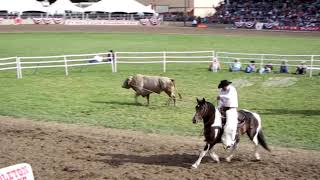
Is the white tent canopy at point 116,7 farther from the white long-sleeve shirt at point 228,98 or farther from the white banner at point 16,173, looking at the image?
the white banner at point 16,173

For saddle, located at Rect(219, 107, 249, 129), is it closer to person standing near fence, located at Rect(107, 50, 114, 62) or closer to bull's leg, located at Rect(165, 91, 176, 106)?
bull's leg, located at Rect(165, 91, 176, 106)

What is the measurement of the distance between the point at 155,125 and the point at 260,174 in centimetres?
505

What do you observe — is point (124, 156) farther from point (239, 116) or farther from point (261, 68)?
point (261, 68)

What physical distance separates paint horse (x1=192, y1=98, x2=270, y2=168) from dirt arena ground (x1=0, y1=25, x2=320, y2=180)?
0.32 metres

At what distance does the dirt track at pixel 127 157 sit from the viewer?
9.66m

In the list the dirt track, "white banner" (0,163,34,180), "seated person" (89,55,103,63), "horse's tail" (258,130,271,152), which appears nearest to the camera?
"white banner" (0,163,34,180)

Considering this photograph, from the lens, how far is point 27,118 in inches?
595

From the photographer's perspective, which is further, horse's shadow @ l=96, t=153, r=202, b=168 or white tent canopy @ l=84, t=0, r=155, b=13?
white tent canopy @ l=84, t=0, r=155, b=13

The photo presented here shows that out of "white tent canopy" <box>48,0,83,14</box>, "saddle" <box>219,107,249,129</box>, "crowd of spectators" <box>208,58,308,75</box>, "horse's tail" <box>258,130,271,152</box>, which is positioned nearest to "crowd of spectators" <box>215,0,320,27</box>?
"white tent canopy" <box>48,0,83,14</box>

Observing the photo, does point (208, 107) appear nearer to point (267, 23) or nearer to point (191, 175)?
point (191, 175)

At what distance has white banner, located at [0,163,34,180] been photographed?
5.44 m

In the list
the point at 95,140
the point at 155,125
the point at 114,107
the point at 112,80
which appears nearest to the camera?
the point at 95,140

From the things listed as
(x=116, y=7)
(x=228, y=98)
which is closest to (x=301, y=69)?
(x=228, y=98)

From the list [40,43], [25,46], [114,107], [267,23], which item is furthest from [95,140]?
[267,23]
